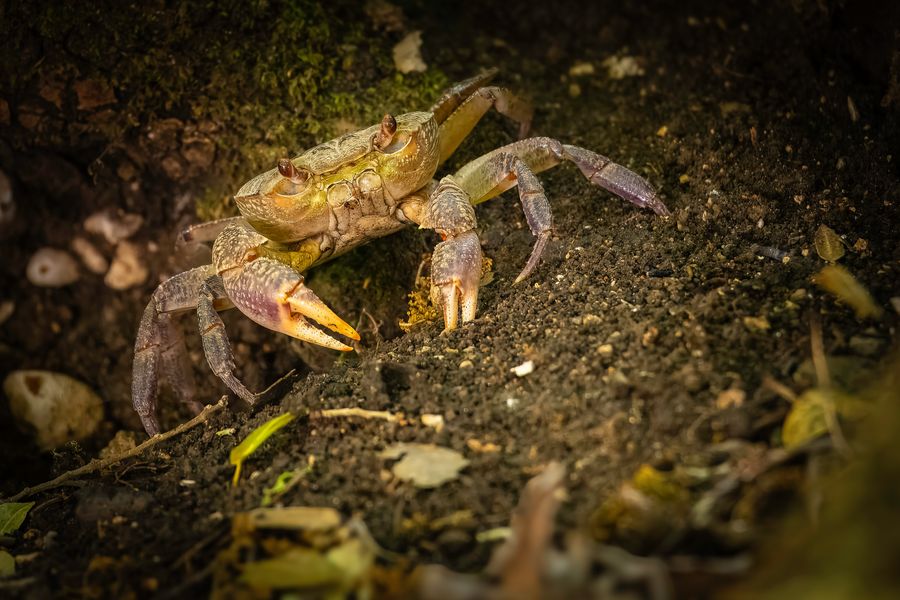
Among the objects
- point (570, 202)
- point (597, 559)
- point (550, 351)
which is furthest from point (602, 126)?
point (597, 559)

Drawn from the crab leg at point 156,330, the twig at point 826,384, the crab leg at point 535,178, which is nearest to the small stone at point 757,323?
the twig at point 826,384

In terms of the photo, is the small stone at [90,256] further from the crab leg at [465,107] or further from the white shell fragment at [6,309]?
the crab leg at [465,107]

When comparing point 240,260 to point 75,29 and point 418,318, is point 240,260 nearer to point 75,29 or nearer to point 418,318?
point 418,318

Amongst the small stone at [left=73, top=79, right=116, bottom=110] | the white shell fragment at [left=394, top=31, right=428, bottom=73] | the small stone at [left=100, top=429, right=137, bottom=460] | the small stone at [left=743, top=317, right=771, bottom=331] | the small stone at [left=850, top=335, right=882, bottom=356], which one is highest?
the small stone at [left=73, top=79, right=116, bottom=110]

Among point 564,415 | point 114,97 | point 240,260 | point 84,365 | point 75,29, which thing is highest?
point 75,29

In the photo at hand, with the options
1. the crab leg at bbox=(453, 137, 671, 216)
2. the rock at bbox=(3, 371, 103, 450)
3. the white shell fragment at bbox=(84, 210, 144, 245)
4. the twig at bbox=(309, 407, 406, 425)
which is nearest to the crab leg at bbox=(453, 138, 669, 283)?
the crab leg at bbox=(453, 137, 671, 216)

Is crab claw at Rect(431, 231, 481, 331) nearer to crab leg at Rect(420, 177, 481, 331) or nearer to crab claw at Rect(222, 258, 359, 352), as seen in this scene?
crab leg at Rect(420, 177, 481, 331)
